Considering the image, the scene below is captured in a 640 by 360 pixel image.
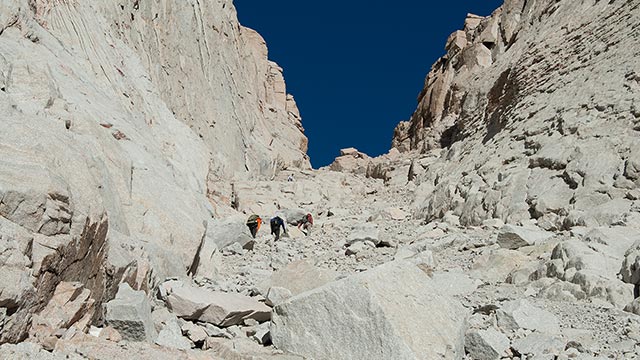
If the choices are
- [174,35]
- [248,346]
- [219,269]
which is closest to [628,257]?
[248,346]

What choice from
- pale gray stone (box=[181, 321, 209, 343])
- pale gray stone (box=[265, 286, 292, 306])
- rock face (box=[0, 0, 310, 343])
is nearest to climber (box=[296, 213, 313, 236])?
rock face (box=[0, 0, 310, 343])

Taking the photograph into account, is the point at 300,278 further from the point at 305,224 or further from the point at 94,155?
the point at 305,224

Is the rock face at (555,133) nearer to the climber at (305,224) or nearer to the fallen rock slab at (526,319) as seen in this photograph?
the climber at (305,224)

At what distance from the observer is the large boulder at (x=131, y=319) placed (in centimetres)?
542

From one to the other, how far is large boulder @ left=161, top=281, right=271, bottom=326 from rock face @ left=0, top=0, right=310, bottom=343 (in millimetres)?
627

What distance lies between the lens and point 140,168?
11141 mm

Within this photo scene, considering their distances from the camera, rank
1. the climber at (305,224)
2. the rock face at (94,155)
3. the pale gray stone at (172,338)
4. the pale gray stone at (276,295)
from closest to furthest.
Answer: the rock face at (94,155) → the pale gray stone at (172,338) → the pale gray stone at (276,295) → the climber at (305,224)

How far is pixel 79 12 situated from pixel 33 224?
16237 mm

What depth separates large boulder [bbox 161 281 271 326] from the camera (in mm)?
6594

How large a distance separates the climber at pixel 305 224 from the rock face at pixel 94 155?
10.8ft

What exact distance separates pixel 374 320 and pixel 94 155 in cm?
475

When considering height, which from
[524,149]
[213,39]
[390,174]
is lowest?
[524,149]

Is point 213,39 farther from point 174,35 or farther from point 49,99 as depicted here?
point 49,99

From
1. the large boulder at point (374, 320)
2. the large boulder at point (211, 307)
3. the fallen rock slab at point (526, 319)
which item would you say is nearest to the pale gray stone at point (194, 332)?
the large boulder at point (211, 307)
